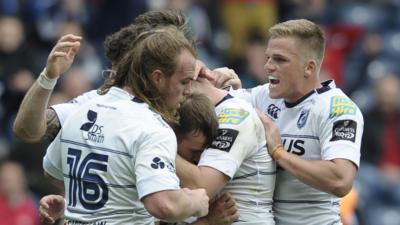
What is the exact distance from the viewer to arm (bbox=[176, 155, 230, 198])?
6.67 meters

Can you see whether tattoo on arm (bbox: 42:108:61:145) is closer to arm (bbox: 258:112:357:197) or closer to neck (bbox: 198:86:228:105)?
neck (bbox: 198:86:228:105)

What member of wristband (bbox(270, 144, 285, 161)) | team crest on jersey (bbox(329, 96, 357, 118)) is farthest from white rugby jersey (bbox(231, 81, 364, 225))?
wristband (bbox(270, 144, 285, 161))

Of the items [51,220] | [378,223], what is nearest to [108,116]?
[51,220]

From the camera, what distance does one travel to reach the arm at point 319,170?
7.14 meters

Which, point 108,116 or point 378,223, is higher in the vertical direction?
point 108,116

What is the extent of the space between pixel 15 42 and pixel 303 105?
6.70 metres

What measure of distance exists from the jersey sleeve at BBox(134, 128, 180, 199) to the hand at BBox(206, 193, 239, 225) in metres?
0.84

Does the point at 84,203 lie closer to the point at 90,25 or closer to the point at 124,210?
the point at 124,210

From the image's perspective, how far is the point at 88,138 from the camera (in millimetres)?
6414

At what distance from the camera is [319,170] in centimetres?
714

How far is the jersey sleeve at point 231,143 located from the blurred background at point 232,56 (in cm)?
351

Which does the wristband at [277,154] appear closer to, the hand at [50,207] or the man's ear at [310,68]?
the man's ear at [310,68]

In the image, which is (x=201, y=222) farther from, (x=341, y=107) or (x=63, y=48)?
(x=63, y=48)

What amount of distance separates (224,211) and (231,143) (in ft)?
1.42
